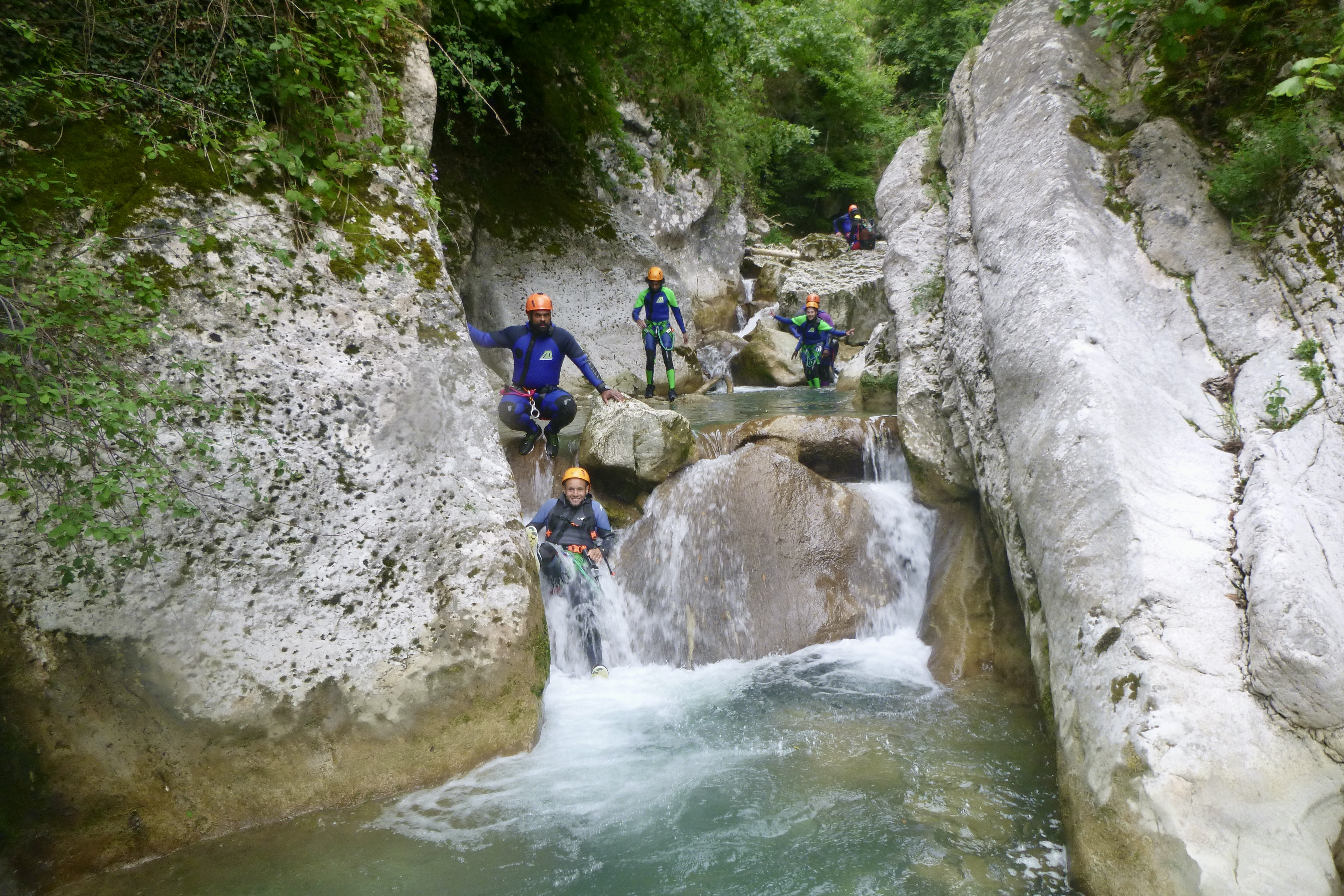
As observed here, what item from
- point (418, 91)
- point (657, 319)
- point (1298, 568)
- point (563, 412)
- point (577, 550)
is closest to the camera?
point (1298, 568)

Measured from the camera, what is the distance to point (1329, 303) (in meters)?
4.16

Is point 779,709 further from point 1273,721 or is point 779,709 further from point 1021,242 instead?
point 1021,242

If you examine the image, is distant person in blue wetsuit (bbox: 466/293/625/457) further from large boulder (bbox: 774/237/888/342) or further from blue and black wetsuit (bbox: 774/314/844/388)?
large boulder (bbox: 774/237/888/342)

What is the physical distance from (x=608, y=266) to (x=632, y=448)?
6370 mm

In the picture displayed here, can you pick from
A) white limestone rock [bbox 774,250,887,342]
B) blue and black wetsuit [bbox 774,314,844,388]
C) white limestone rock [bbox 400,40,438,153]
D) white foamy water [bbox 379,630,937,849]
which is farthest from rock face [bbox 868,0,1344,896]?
white limestone rock [bbox 774,250,887,342]

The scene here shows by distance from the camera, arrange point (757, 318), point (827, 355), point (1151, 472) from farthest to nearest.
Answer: point (757, 318) < point (827, 355) < point (1151, 472)

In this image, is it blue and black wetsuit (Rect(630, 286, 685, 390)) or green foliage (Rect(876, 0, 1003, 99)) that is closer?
blue and black wetsuit (Rect(630, 286, 685, 390))

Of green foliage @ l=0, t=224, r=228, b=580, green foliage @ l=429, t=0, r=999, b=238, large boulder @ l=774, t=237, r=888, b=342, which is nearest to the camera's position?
green foliage @ l=0, t=224, r=228, b=580

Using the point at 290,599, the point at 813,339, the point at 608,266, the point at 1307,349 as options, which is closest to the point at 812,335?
the point at 813,339

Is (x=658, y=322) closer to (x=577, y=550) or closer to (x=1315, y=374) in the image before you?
(x=577, y=550)

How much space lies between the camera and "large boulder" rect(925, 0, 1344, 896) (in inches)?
116

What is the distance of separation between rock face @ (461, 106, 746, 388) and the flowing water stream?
7300 millimetres

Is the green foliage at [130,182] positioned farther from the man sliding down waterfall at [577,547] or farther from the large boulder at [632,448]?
the large boulder at [632,448]

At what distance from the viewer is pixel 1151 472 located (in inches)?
158
